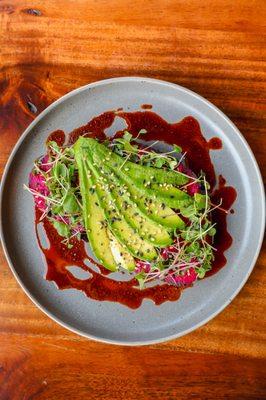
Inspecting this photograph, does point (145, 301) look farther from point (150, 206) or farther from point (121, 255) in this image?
point (150, 206)

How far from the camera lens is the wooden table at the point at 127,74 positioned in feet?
7.91

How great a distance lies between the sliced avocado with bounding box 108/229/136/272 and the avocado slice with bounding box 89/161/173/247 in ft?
0.35

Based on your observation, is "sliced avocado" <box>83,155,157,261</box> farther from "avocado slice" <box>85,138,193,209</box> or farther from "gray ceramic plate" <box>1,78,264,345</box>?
"gray ceramic plate" <box>1,78,264,345</box>

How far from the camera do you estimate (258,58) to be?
2410mm

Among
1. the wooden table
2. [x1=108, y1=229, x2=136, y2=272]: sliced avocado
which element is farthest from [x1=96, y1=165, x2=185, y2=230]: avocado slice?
the wooden table

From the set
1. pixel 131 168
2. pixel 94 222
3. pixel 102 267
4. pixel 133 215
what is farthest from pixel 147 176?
pixel 102 267

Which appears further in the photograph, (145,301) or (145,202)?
(145,301)

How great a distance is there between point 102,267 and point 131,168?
1.60 feet

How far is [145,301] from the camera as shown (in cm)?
242

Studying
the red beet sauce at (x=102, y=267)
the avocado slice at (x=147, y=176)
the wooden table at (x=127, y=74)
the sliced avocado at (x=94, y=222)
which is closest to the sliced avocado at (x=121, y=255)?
the sliced avocado at (x=94, y=222)

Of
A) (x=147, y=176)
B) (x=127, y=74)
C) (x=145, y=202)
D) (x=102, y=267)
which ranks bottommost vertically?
(x=102, y=267)

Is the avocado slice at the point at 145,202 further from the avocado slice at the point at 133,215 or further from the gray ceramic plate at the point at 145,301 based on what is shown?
the gray ceramic plate at the point at 145,301

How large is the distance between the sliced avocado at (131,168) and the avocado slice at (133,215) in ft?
0.16

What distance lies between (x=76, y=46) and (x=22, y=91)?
0.32 m
